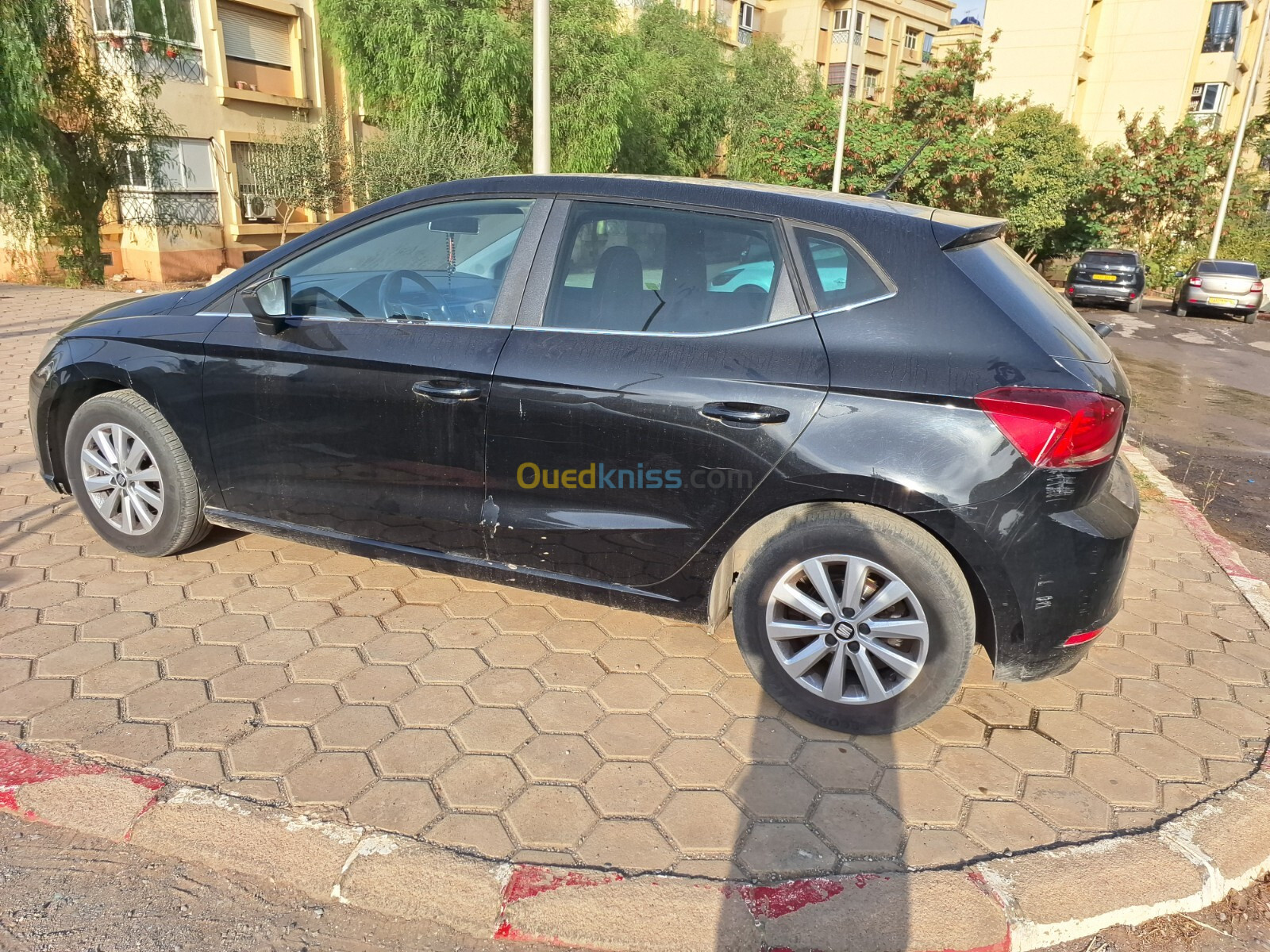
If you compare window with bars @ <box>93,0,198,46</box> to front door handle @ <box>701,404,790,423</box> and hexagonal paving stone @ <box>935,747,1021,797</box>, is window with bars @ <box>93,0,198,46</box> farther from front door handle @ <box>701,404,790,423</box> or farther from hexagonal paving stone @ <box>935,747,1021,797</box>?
hexagonal paving stone @ <box>935,747,1021,797</box>

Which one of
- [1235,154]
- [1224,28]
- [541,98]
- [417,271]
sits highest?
[1224,28]

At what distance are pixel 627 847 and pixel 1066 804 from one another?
1361mm

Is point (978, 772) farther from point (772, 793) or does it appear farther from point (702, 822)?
point (702, 822)

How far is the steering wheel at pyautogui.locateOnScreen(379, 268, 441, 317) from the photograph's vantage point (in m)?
3.53

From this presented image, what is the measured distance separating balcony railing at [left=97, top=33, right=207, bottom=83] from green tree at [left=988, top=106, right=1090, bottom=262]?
21.6 metres

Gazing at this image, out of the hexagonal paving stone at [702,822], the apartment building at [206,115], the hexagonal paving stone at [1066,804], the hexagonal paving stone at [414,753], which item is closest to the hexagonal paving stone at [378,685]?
the hexagonal paving stone at [414,753]

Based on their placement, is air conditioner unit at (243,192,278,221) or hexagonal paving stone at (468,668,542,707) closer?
hexagonal paving stone at (468,668,542,707)

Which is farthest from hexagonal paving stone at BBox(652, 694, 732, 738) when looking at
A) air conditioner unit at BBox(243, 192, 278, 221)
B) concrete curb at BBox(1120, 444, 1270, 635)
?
air conditioner unit at BBox(243, 192, 278, 221)

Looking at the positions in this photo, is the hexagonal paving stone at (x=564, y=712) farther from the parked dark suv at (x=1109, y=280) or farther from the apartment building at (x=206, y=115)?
the parked dark suv at (x=1109, y=280)

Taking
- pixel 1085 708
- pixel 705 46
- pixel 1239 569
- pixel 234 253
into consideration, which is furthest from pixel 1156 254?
pixel 1085 708

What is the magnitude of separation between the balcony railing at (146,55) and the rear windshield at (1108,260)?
21.1 metres

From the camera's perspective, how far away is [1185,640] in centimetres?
386

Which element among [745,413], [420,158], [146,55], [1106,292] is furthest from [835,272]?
[1106,292]

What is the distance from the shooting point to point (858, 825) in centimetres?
265
